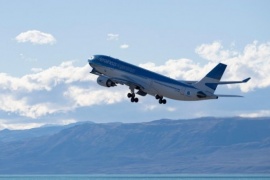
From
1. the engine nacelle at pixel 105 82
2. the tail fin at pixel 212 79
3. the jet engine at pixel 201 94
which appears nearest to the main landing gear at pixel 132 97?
the engine nacelle at pixel 105 82

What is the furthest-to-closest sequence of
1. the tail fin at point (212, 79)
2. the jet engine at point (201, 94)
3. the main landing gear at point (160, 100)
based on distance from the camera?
the main landing gear at point (160, 100) < the tail fin at point (212, 79) < the jet engine at point (201, 94)

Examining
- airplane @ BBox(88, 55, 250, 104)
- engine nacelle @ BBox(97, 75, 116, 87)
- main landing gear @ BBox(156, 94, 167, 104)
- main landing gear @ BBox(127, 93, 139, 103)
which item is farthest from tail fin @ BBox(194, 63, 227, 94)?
engine nacelle @ BBox(97, 75, 116, 87)

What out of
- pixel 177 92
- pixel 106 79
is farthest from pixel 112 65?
pixel 177 92

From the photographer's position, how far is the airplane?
163 m

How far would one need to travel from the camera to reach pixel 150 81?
168 metres

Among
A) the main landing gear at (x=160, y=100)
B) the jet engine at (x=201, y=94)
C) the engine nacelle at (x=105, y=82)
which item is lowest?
the jet engine at (x=201, y=94)

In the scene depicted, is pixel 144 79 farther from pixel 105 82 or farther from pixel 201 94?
pixel 201 94

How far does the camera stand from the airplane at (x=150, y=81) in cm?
16275

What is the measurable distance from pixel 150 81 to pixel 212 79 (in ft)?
44.5

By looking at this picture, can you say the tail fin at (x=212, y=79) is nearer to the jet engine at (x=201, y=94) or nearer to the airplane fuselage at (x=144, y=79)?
the airplane fuselage at (x=144, y=79)

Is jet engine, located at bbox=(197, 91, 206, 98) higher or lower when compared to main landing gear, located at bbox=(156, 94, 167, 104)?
lower

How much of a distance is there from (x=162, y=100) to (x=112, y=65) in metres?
13.5

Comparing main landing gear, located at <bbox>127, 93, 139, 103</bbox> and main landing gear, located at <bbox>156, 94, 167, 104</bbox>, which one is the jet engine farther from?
main landing gear, located at <bbox>127, 93, 139, 103</bbox>

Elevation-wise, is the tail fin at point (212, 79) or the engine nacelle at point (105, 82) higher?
the engine nacelle at point (105, 82)
